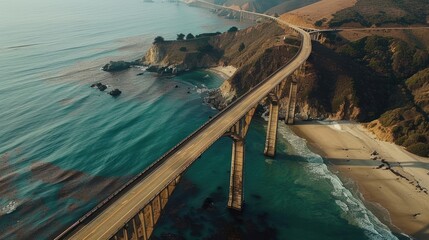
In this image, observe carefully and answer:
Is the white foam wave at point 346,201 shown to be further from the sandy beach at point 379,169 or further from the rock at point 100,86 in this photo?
the rock at point 100,86

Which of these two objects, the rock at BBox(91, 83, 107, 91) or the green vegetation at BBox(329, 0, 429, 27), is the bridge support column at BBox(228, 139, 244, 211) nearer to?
the rock at BBox(91, 83, 107, 91)

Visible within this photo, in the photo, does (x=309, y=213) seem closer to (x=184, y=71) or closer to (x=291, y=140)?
(x=291, y=140)

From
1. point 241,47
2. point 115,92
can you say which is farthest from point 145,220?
point 241,47

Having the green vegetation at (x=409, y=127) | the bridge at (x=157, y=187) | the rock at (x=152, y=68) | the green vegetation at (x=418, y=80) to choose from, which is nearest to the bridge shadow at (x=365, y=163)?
the green vegetation at (x=409, y=127)

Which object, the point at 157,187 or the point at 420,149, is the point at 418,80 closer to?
the point at 420,149

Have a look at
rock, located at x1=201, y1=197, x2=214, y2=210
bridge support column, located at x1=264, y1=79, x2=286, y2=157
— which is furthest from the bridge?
rock, located at x1=201, y1=197, x2=214, y2=210

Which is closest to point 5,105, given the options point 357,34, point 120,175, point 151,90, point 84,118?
point 84,118
